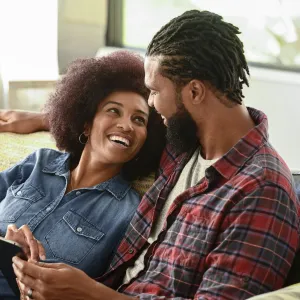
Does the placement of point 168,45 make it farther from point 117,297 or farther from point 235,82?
point 117,297

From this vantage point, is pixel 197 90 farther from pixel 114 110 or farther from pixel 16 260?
pixel 16 260

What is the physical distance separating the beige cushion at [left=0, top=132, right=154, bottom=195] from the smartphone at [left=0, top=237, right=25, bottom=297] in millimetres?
553

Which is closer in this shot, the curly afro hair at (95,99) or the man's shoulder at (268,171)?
the man's shoulder at (268,171)

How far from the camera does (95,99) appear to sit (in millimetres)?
1767

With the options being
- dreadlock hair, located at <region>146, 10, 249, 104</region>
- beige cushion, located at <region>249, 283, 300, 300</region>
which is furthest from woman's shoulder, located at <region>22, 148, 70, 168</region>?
beige cushion, located at <region>249, 283, 300, 300</region>

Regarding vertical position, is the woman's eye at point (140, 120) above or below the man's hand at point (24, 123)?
above

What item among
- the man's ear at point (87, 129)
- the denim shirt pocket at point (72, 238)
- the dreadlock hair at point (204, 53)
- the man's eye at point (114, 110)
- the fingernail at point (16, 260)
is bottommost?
the denim shirt pocket at point (72, 238)

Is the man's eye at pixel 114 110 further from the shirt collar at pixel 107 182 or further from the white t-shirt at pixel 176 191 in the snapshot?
the white t-shirt at pixel 176 191

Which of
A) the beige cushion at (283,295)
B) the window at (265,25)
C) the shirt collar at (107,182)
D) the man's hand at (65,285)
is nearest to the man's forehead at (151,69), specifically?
the shirt collar at (107,182)

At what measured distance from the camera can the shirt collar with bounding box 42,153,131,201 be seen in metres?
1.71

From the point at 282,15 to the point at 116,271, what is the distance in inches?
64.1

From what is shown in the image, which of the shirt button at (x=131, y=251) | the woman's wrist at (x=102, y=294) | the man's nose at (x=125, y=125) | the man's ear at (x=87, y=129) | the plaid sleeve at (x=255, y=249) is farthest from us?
the man's ear at (x=87, y=129)

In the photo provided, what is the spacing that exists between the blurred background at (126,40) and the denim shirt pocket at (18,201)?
37.7 inches

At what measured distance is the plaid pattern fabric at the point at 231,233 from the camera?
1.20 meters
